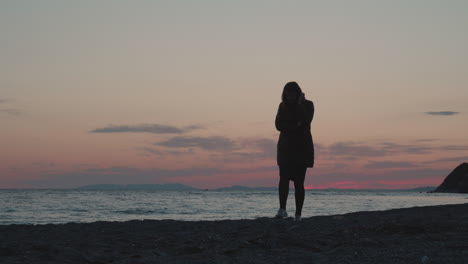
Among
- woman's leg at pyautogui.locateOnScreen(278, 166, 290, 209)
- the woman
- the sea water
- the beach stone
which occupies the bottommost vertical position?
the sea water

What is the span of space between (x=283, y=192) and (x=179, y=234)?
188cm

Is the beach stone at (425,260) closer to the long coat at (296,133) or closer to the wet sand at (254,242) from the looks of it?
the wet sand at (254,242)

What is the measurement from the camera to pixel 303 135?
7.68m

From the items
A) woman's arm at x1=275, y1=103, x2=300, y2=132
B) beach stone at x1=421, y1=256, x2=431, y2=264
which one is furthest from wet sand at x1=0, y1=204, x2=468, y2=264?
woman's arm at x1=275, y1=103, x2=300, y2=132

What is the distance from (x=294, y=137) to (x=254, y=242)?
93.7 inches

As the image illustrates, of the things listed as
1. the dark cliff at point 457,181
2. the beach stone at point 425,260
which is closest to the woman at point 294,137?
the beach stone at point 425,260

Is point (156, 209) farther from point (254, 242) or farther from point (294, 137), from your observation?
point (254, 242)

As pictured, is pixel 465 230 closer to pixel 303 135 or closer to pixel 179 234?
pixel 303 135

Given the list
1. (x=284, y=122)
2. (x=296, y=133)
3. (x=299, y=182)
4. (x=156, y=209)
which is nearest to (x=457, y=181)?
Answer: (x=156, y=209)

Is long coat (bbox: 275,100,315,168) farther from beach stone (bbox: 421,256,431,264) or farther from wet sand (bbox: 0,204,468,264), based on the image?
beach stone (bbox: 421,256,431,264)

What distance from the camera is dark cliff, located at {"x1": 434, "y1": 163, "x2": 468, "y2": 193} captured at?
106m

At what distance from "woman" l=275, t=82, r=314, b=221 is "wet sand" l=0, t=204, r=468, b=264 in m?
0.71

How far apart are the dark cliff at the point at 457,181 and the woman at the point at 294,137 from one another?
106848mm

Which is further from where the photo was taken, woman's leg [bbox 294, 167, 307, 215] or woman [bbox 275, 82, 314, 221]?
woman's leg [bbox 294, 167, 307, 215]
